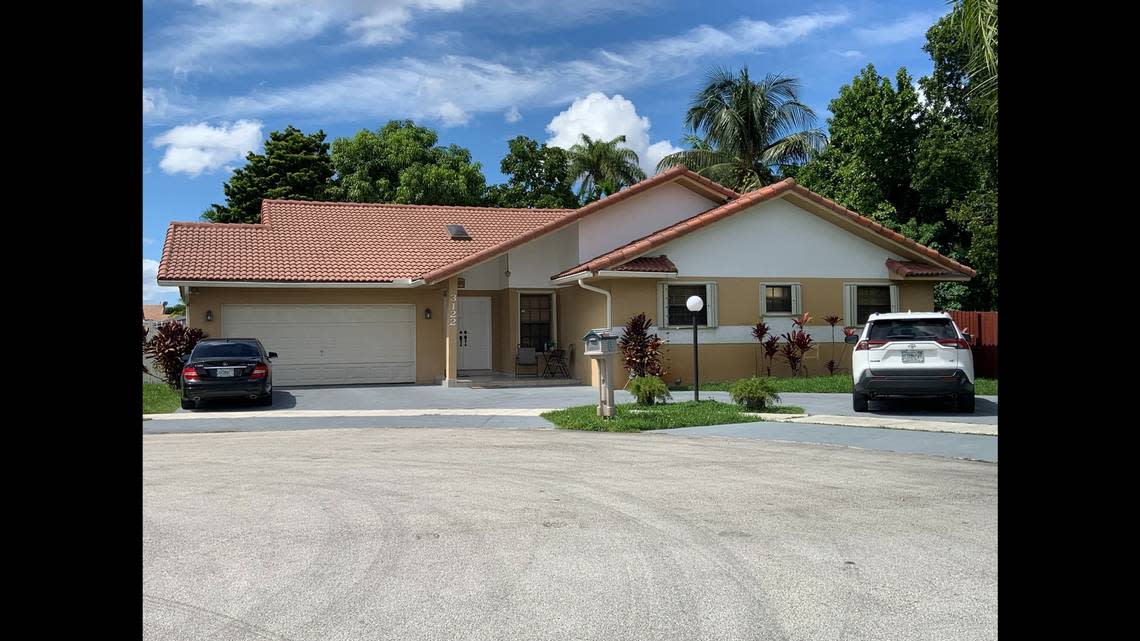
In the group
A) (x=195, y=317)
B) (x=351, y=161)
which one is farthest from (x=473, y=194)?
(x=195, y=317)

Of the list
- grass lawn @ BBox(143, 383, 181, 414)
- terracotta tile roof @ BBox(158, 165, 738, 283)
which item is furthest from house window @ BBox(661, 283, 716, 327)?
grass lawn @ BBox(143, 383, 181, 414)

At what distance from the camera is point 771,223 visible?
2230 cm

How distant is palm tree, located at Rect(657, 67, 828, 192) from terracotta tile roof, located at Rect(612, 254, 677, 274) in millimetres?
13970

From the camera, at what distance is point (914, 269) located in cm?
2272

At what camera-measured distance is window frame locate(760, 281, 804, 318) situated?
22.2 metres

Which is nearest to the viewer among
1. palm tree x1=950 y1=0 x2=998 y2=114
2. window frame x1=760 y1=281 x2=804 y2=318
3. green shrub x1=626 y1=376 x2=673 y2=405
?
palm tree x1=950 y1=0 x2=998 y2=114

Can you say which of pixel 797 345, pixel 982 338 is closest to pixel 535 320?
pixel 797 345

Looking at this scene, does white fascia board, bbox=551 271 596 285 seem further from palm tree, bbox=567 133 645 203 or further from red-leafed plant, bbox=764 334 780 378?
palm tree, bbox=567 133 645 203

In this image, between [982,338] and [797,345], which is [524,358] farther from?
[982,338]

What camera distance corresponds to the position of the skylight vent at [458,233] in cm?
2727

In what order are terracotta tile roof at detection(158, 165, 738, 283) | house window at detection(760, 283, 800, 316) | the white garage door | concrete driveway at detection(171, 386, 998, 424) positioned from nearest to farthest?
1. concrete driveway at detection(171, 386, 998, 424)
2. house window at detection(760, 283, 800, 316)
3. terracotta tile roof at detection(158, 165, 738, 283)
4. the white garage door
